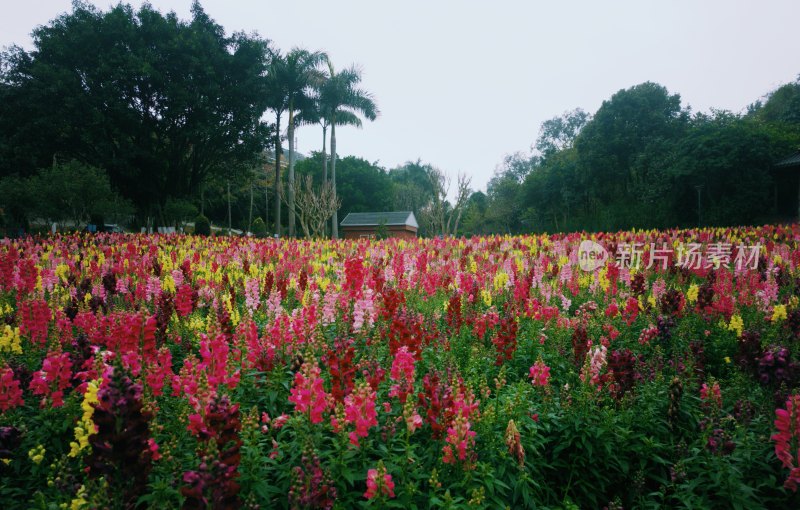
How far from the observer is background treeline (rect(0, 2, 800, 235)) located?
28031 millimetres

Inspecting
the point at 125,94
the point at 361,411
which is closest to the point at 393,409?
the point at 361,411

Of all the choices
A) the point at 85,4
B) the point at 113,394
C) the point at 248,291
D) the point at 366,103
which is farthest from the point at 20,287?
the point at 366,103

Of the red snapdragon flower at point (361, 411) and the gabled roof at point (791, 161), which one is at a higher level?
the gabled roof at point (791, 161)

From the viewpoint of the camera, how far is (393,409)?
150 inches

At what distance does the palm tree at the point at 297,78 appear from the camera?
1538 inches

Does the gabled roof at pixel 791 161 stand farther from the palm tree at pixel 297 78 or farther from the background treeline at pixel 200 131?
the palm tree at pixel 297 78

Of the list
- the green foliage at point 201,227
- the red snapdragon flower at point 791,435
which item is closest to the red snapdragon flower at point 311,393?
the red snapdragon flower at point 791,435

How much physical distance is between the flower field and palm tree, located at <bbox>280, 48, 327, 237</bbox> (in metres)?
34.2

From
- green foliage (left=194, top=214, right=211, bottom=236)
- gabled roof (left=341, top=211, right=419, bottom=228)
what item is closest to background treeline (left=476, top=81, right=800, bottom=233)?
gabled roof (left=341, top=211, right=419, bottom=228)

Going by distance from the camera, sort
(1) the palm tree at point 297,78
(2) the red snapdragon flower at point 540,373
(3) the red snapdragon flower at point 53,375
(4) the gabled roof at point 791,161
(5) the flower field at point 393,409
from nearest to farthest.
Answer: (5) the flower field at point 393,409
(3) the red snapdragon flower at point 53,375
(2) the red snapdragon flower at point 540,373
(4) the gabled roof at point 791,161
(1) the palm tree at point 297,78

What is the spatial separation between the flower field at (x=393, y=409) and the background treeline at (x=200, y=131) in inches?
833

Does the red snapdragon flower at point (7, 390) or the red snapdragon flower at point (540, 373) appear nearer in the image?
the red snapdragon flower at point (7, 390)

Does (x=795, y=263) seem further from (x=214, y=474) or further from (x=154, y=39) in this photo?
(x=154, y=39)

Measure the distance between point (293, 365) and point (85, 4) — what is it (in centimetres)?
4065
